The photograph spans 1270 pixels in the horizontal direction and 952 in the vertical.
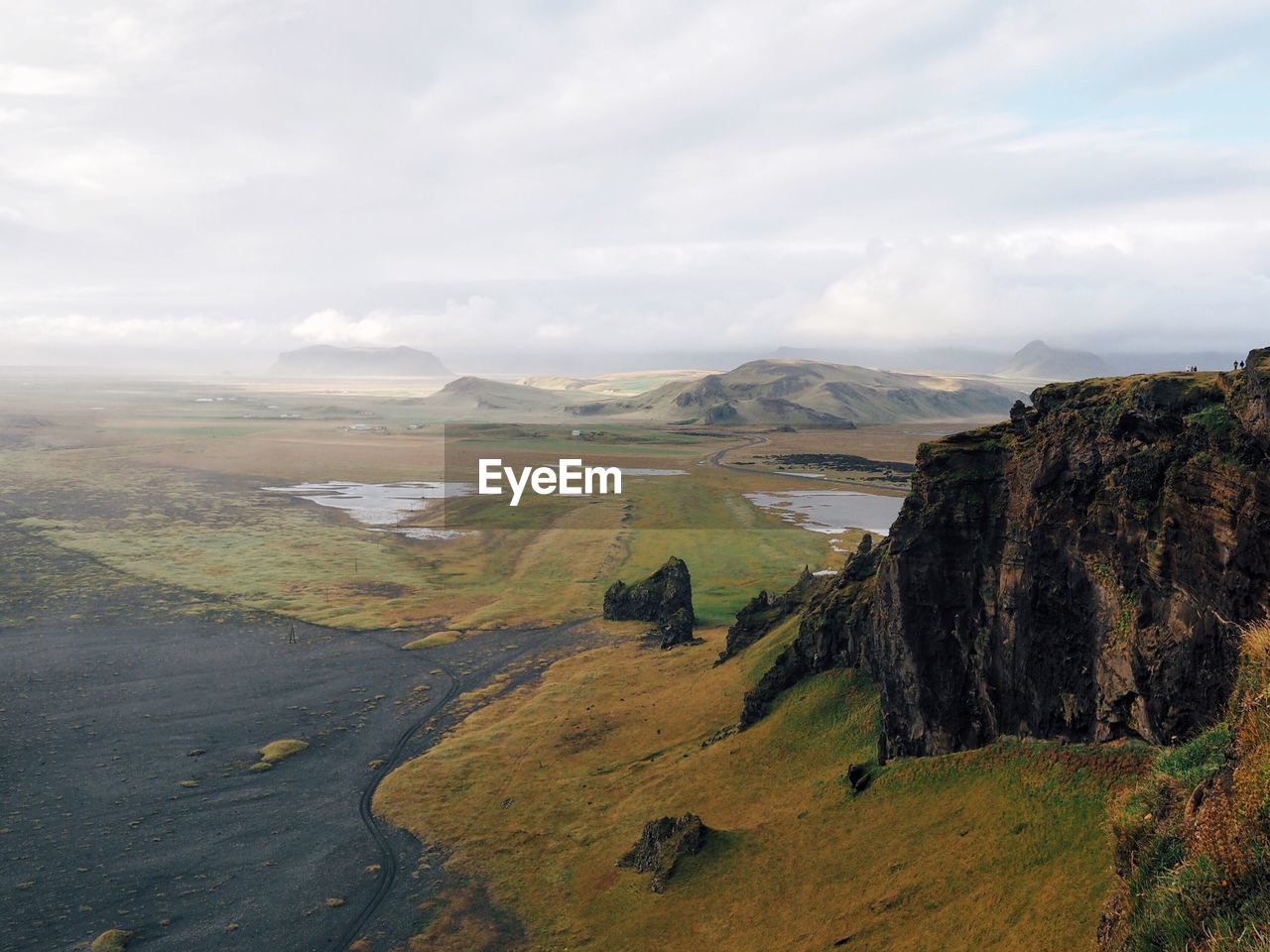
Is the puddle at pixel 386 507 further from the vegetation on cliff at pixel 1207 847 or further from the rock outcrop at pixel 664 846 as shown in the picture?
the vegetation on cliff at pixel 1207 847

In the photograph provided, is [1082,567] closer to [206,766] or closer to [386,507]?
[206,766]

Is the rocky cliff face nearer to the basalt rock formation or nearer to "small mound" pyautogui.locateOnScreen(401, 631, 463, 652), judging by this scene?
the basalt rock formation

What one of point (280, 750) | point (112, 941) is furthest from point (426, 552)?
point (112, 941)

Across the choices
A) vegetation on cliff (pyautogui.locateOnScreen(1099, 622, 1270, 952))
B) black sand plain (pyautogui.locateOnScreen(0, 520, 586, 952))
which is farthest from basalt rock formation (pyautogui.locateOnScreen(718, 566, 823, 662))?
vegetation on cliff (pyautogui.locateOnScreen(1099, 622, 1270, 952))

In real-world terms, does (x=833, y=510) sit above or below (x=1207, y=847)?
below

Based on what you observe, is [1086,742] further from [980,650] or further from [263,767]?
[263,767]

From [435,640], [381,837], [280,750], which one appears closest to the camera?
[381,837]

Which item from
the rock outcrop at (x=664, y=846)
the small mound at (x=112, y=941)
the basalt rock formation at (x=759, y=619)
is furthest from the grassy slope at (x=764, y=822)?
the small mound at (x=112, y=941)
